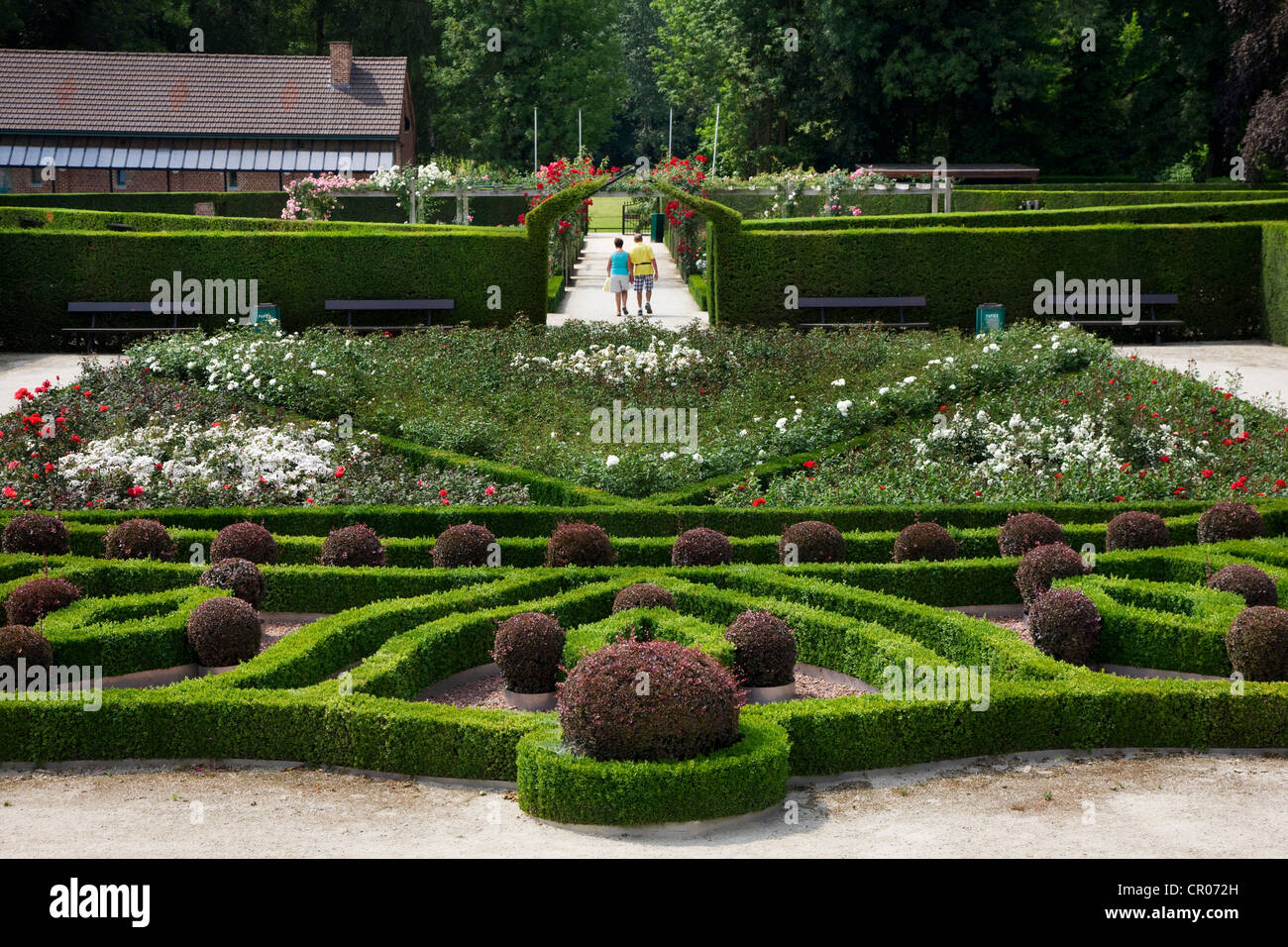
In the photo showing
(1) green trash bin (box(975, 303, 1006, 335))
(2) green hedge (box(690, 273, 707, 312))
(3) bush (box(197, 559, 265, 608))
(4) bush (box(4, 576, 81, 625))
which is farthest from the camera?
(2) green hedge (box(690, 273, 707, 312))

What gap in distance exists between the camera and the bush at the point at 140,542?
12.0 meters

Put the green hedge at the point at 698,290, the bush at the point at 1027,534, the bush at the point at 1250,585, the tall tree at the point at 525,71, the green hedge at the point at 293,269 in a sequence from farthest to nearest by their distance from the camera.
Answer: the tall tree at the point at 525,71
the green hedge at the point at 698,290
the green hedge at the point at 293,269
the bush at the point at 1027,534
the bush at the point at 1250,585

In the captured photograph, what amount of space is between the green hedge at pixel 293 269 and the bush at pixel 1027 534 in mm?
12367

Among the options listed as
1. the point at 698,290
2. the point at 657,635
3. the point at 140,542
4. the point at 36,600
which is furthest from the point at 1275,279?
the point at 36,600

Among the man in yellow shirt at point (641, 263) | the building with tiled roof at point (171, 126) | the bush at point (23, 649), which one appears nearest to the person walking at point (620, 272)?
the man in yellow shirt at point (641, 263)

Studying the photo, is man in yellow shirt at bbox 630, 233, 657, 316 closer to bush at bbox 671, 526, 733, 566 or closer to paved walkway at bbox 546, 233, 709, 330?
paved walkway at bbox 546, 233, 709, 330

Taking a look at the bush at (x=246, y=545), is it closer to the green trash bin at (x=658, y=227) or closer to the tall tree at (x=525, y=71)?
the green trash bin at (x=658, y=227)

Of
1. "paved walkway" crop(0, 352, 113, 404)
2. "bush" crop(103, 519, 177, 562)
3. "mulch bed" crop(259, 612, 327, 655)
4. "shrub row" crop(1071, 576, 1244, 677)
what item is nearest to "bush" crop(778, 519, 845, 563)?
"shrub row" crop(1071, 576, 1244, 677)

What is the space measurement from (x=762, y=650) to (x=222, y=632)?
380 cm

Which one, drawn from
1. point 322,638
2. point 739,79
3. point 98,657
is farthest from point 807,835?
point 739,79

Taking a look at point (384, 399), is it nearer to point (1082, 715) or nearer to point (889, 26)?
point (1082, 715)

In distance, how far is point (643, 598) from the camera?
409 inches

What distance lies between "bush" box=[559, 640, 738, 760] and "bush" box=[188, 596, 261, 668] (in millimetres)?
3254

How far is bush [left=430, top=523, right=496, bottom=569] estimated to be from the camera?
39.0 feet
